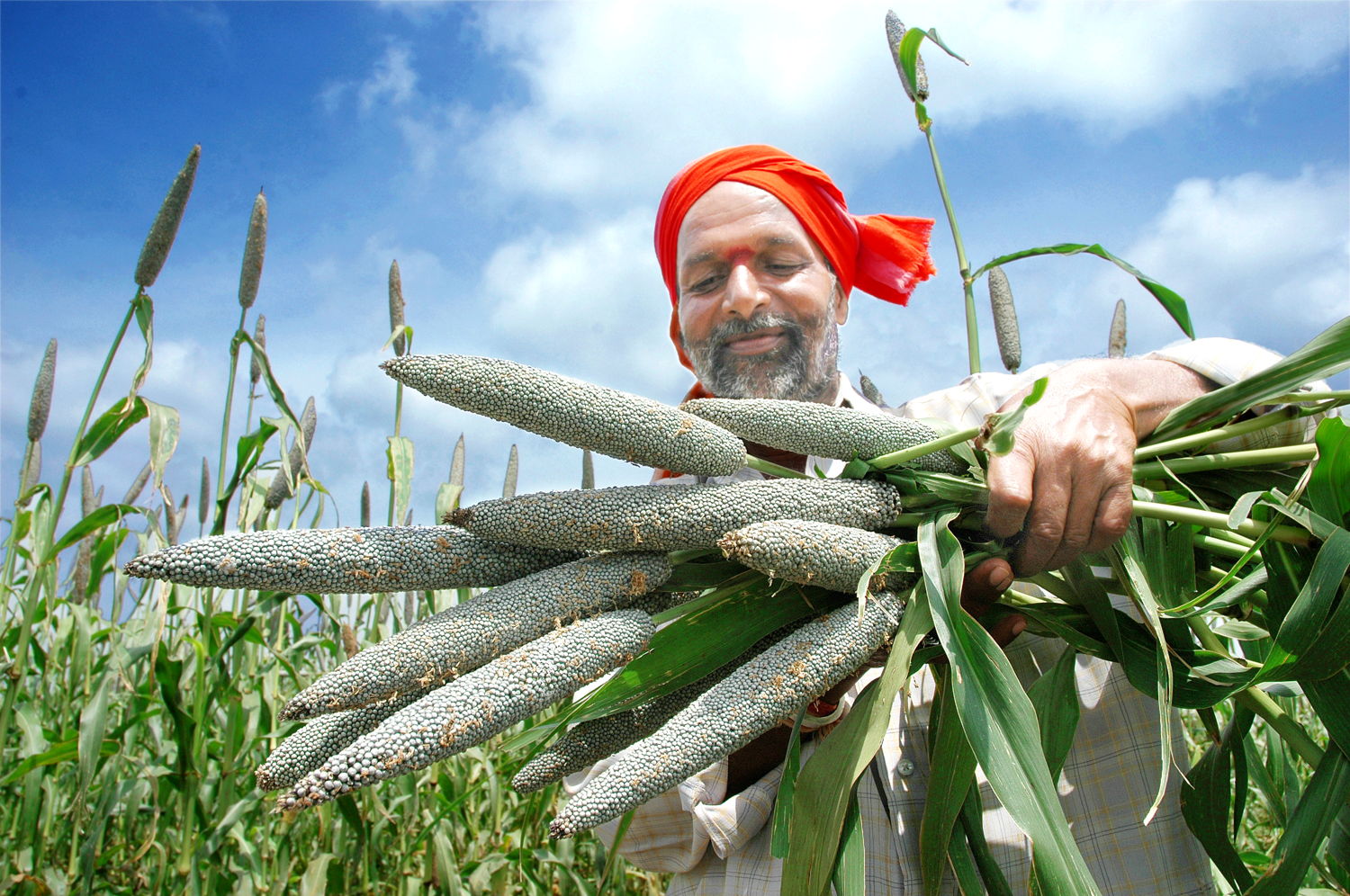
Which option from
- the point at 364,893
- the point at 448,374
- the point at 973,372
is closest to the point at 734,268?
the point at 973,372

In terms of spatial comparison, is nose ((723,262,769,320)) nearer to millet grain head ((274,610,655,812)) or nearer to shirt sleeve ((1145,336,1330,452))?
shirt sleeve ((1145,336,1330,452))

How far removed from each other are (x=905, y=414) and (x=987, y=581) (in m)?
1.17

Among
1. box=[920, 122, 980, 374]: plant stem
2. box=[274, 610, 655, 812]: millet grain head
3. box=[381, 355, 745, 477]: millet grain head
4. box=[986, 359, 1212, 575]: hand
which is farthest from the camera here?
box=[920, 122, 980, 374]: plant stem

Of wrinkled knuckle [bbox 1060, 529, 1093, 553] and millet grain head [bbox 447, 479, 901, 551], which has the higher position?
millet grain head [bbox 447, 479, 901, 551]

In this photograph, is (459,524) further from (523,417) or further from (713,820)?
(713,820)

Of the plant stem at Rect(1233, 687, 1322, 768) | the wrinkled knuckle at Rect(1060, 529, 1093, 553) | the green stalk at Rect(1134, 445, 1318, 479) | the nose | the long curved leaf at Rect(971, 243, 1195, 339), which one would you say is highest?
the nose

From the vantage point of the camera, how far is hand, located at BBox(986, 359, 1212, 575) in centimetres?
134

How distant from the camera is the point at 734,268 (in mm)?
2785

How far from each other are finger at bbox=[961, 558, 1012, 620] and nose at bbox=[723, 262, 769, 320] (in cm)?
147

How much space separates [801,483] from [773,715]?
0.34 m

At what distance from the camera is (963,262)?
2617mm

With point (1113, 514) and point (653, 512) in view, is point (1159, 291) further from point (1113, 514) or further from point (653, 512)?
point (653, 512)

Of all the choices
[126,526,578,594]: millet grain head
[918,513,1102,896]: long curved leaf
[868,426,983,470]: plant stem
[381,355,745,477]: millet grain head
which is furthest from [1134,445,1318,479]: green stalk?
[126,526,578,594]: millet grain head

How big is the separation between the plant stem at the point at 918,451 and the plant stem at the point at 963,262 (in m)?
1.24
